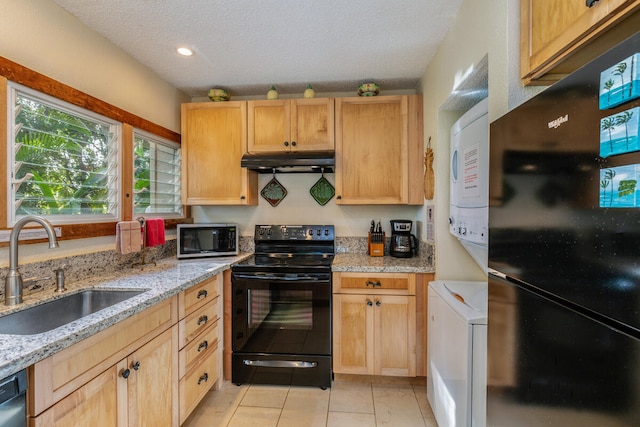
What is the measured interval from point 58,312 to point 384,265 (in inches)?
74.9

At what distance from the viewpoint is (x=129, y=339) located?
131cm

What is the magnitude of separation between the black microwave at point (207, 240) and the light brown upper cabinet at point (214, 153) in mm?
251

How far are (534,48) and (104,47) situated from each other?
2322 millimetres

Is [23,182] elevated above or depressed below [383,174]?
below

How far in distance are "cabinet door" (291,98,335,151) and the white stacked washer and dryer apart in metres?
1.05

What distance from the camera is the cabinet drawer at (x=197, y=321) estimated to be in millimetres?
1732

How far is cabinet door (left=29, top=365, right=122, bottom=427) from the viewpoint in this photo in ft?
3.22

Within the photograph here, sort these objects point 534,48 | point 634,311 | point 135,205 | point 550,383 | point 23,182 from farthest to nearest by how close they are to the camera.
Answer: point 135,205 → point 23,182 → point 534,48 → point 550,383 → point 634,311

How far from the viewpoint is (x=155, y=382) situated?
1490mm

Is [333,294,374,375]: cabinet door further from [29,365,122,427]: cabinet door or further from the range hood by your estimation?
[29,365,122,427]: cabinet door

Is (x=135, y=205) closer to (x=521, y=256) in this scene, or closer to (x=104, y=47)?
(x=104, y=47)

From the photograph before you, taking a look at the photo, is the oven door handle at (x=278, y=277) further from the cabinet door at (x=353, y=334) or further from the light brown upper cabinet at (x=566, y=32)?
the light brown upper cabinet at (x=566, y=32)

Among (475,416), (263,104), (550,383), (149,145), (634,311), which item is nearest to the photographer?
(634,311)

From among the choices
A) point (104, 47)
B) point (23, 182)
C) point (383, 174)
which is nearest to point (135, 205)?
point (23, 182)
